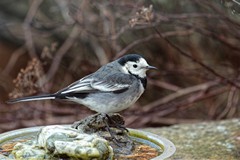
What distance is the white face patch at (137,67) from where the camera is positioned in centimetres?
353

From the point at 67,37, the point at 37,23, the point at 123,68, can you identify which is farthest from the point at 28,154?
the point at 67,37

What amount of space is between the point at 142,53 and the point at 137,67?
262cm

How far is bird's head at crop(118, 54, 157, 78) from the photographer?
3518 millimetres

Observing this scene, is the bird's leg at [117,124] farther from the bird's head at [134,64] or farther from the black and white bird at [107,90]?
A: the bird's head at [134,64]

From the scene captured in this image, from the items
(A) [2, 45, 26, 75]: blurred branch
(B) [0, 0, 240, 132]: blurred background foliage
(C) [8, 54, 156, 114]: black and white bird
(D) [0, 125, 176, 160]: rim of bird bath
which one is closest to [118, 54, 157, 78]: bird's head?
(C) [8, 54, 156, 114]: black and white bird

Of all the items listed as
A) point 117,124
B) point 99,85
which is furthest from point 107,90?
point 117,124

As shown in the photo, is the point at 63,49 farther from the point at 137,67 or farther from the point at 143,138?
the point at 143,138

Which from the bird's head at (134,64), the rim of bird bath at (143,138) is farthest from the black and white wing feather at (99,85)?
the rim of bird bath at (143,138)

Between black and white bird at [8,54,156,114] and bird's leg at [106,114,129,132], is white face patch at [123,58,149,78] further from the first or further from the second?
bird's leg at [106,114,129,132]

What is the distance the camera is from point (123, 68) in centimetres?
356

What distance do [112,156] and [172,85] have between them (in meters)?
3.50

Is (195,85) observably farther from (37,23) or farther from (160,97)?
(37,23)

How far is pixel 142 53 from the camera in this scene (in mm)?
6160

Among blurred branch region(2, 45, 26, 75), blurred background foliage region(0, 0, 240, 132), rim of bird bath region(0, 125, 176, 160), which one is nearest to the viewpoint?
rim of bird bath region(0, 125, 176, 160)
